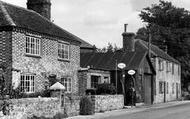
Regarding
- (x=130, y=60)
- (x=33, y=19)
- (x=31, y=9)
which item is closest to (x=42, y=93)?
(x=33, y=19)

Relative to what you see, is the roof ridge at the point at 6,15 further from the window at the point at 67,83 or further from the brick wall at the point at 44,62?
the window at the point at 67,83

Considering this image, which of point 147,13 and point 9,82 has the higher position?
point 147,13

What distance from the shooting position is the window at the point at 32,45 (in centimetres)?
2831

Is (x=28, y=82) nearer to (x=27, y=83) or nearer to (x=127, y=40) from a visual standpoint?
(x=27, y=83)

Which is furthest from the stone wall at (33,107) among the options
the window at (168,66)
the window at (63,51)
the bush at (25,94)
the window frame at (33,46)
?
the window at (168,66)

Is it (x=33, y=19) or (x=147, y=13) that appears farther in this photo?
(x=147, y=13)

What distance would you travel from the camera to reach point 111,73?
41.6 meters

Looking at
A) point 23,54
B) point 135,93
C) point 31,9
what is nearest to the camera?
point 23,54

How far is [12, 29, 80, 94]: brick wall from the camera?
27.1 m

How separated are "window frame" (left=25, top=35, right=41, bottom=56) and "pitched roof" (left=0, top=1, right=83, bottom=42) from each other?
0.62m

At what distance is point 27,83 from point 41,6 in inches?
378

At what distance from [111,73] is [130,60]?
227 cm

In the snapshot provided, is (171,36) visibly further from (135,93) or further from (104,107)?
(104,107)

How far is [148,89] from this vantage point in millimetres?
46094
